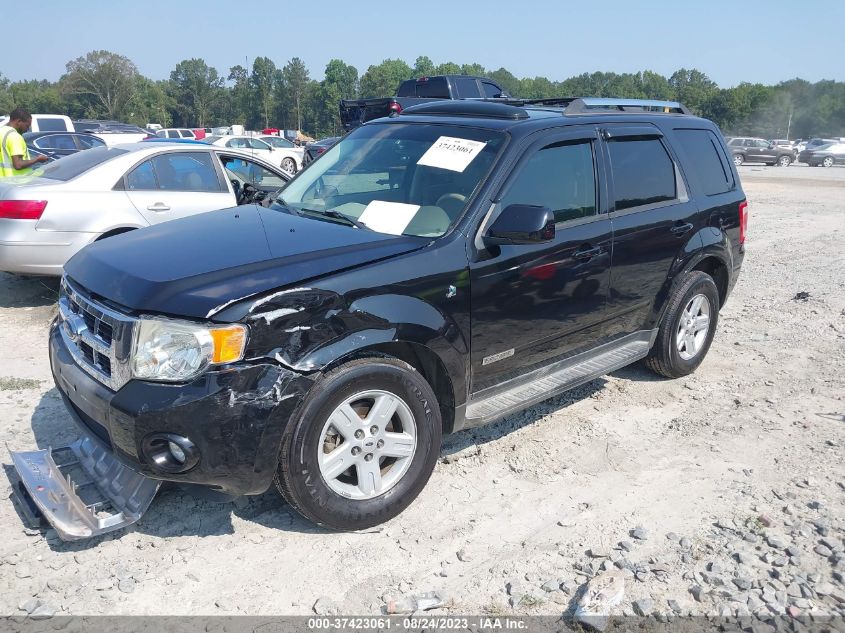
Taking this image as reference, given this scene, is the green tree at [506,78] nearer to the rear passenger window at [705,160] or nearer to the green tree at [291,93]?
A: the green tree at [291,93]

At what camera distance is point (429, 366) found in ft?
11.5

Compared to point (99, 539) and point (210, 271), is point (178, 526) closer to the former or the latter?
point (99, 539)

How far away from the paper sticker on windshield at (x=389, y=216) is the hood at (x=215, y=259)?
0.10 meters

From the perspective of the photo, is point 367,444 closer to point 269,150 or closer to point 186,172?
point 186,172

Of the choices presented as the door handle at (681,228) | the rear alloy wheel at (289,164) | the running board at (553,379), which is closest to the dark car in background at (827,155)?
the rear alloy wheel at (289,164)

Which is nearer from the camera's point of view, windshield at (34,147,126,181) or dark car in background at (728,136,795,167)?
windshield at (34,147,126,181)

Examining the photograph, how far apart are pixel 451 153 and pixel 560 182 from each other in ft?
2.26

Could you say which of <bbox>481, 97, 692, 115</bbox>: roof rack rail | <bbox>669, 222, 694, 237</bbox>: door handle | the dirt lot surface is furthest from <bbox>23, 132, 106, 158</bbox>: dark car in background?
<bbox>669, 222, 694, 237</bbox>: door handle

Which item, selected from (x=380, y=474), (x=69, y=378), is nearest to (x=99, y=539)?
(x=69, y=378)

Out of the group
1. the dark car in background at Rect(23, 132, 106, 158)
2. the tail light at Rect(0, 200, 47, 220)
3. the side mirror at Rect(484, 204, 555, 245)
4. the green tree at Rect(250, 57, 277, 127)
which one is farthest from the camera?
the green tree at Rect(250, 57, 277, 127)

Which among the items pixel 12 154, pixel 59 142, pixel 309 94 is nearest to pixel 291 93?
pixel 309 94

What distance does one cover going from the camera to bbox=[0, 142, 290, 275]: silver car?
6.44 meters

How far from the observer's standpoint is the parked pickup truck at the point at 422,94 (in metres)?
15.0

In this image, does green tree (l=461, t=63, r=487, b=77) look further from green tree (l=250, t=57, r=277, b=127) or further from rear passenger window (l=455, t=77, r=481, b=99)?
rear passenger window (l=455, t=77, r=481, b=99)
